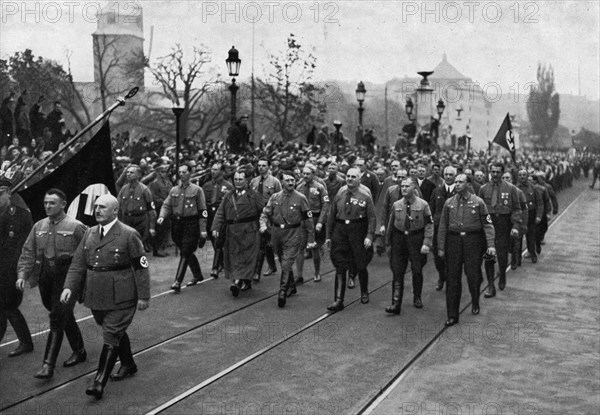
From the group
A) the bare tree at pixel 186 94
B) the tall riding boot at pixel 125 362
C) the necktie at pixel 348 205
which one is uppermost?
the bare tree at pixel 186 94

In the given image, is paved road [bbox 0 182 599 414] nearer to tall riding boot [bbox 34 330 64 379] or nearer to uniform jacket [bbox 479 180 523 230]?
tall riding boot [bbox 34 330 64 379]

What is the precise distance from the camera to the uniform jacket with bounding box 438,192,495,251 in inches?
410

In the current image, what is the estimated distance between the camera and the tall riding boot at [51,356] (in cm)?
748

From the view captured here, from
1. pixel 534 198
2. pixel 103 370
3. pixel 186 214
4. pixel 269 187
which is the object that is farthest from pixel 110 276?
pixel 534 198

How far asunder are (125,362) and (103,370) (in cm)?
53

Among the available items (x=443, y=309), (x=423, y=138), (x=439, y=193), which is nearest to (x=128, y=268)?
(x=443, y=309)

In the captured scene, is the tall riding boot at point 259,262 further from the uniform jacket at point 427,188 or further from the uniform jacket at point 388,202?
the uniform jacket at point 427,188

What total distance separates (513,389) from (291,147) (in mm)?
17676

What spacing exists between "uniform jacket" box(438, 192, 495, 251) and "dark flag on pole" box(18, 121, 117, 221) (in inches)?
175

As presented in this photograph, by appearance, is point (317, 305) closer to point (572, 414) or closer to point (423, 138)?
point (572, 414)

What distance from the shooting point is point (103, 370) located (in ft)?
23.2

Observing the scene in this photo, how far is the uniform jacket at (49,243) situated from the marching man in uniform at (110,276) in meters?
0.47

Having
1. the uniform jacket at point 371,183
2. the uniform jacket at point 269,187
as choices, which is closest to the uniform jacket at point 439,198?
the uniform jacket at point 269,187

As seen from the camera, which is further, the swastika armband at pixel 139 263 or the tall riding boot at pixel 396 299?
the tall riding boot at pixel 396 299
